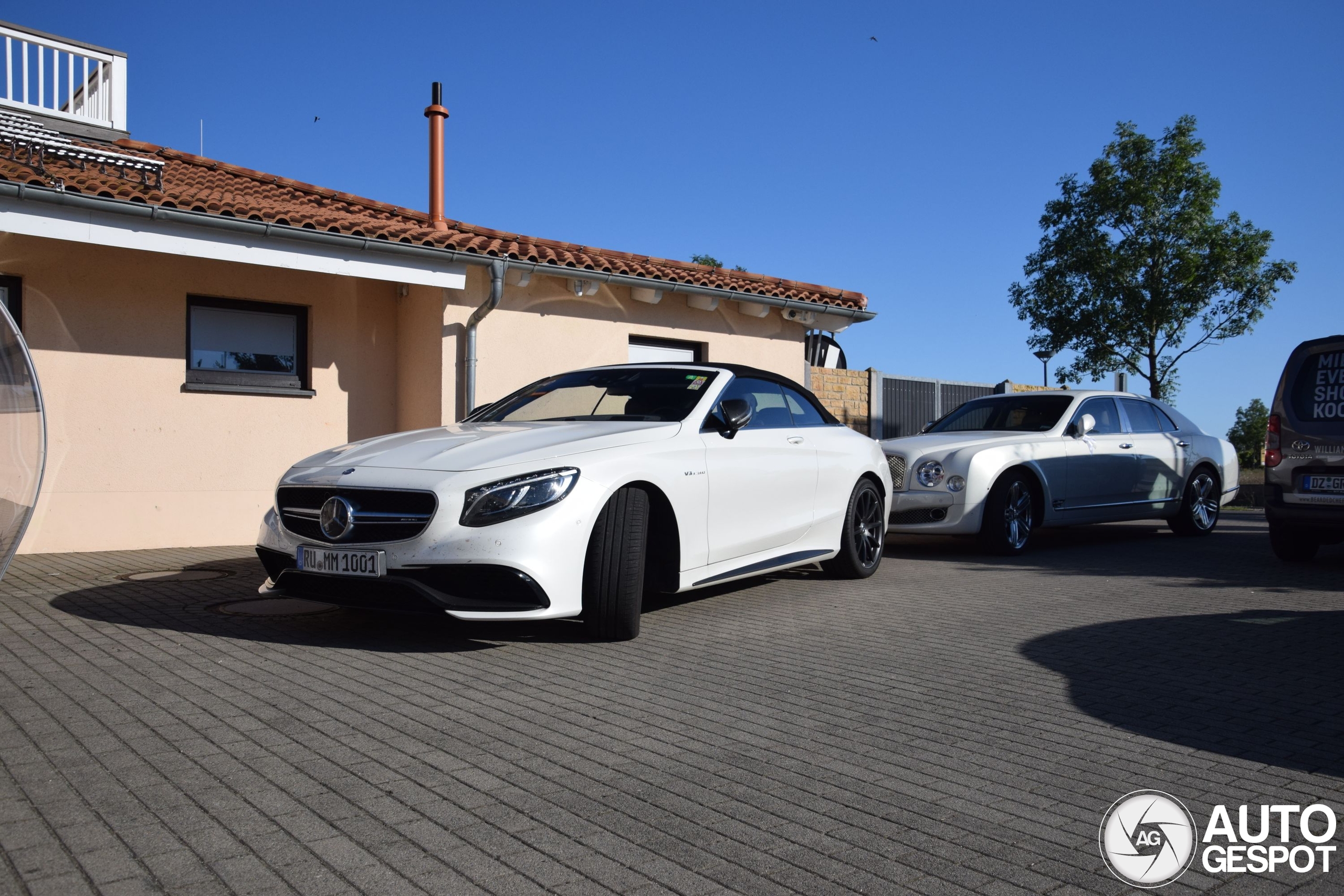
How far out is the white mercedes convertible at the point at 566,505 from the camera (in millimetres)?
5141

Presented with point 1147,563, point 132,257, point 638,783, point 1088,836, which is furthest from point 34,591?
point 1147,563

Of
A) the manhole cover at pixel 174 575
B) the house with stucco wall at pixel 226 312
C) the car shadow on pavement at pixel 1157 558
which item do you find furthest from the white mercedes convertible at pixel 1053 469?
the manhole cover at pixel 174 575

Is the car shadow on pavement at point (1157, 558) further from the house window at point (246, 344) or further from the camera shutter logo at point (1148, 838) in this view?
the house window at point (246, 344)

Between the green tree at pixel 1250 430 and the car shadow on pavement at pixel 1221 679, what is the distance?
144 ft

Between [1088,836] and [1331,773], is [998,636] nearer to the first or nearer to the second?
[1331,773]

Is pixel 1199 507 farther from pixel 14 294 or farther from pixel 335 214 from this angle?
pixel 14 294

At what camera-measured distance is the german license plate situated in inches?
334

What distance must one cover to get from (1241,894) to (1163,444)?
9627 mm

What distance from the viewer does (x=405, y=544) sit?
17.0ft

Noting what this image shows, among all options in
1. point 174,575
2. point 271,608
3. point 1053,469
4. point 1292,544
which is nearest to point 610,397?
point 271,608

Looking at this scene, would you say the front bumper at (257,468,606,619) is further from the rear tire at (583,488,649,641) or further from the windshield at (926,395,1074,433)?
the windshield at (926,395,1074,433)

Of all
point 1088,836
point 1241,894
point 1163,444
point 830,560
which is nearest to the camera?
point 1241,894

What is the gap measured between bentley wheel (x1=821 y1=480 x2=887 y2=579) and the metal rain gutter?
4764mm

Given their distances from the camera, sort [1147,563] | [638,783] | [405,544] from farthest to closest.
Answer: [1147,563] < [405,544] < [638,783]
